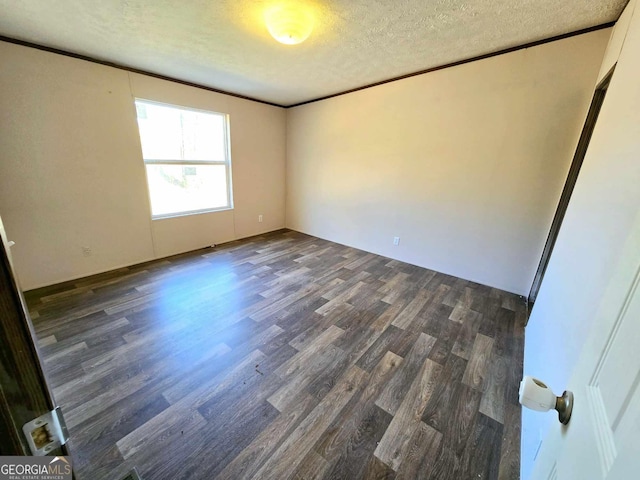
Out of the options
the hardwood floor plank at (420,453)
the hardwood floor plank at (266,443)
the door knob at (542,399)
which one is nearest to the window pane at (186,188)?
the hardwood floor plank at (266,443)

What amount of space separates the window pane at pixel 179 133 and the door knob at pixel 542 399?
4.00m

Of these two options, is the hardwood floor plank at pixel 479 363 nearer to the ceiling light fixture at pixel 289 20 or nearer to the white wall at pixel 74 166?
the ceiling light fixture at pixel 289 20

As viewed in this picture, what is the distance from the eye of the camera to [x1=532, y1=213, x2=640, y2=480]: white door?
374 mm

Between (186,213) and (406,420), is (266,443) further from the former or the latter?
(186,213)

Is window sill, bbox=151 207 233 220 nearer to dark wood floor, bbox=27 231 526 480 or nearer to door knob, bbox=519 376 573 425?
dark wood floor, bbox=27 231 526 480

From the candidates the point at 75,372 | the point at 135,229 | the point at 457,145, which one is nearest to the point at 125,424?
the point at 75,372

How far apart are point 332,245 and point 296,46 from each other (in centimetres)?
280

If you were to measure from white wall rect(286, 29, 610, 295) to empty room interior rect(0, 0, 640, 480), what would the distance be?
0.9 inches

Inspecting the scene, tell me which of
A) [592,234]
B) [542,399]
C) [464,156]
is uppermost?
[464,156]

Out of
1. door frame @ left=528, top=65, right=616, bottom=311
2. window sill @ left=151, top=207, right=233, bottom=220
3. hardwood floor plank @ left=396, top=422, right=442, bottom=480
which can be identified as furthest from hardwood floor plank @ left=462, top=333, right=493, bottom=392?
window sill @ left=151, top=207, right=233, bottom=220

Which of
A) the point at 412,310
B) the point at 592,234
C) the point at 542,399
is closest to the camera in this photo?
the point at 542,399

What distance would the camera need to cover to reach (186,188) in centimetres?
376

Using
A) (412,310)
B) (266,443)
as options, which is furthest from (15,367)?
(412,310)

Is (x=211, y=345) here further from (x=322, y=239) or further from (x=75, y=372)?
(x=322, y=239)
